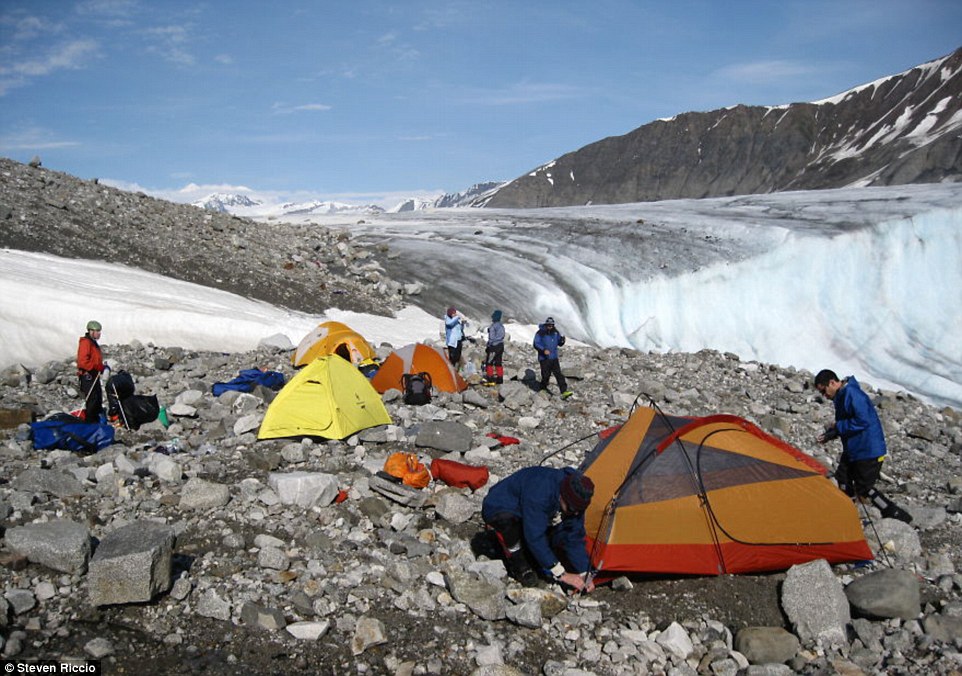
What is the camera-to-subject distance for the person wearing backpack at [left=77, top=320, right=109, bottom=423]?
30.1 feet

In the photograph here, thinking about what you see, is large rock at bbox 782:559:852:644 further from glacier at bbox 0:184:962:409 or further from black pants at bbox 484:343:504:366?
glacier at bbox 0:184:962:409

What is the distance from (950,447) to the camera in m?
11.6

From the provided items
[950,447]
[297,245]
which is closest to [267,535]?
[950,447]

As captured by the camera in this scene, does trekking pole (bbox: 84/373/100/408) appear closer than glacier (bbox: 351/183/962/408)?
Yes

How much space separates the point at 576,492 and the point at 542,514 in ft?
1.24

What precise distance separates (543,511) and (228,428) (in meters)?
5.38

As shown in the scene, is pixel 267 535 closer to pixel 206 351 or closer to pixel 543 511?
pixel 543 511

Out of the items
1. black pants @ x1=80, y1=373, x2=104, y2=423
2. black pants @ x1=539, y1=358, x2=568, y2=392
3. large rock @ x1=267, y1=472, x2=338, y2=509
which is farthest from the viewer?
black pants @ x1=539, y1=358, x2=568, y2=392

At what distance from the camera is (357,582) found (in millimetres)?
5562

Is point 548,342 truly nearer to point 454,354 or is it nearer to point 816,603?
point 454,354

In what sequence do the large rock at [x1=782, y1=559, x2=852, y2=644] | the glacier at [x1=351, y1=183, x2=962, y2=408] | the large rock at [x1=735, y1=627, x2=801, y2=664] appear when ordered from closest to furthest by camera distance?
the large rock at [x1=735, y1=627, x2=801, y2=664] < the large rock at [x1=782, y1=559, x2=852, y2=644] < the glacier at [x1=351, y1=183, x2=962, y2=408]

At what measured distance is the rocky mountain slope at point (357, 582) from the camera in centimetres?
476

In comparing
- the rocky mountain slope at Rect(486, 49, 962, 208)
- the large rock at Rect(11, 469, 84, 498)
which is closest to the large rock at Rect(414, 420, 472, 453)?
the large rock at Rect(11, 469, 84, 498)

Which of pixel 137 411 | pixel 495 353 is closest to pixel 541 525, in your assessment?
pixel 137 411
